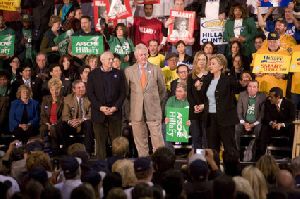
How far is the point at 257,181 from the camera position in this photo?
7988 mm

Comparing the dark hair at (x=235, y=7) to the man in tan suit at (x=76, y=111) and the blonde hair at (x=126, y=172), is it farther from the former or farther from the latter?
the blonde hair at (x=126, y=172)

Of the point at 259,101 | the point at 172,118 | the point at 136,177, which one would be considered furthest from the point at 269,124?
the point at 136,177

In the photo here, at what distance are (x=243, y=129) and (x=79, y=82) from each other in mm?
2632

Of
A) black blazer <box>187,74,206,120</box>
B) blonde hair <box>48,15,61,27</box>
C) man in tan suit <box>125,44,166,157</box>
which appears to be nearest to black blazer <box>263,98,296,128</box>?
black blazer <box>187,74,206,120</box>

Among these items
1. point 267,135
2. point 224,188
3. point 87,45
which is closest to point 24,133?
point 87,45

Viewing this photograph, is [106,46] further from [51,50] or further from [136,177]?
[136,177]

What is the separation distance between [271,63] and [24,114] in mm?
3982

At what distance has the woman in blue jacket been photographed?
43.4 ft

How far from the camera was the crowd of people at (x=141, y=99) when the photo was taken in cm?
840

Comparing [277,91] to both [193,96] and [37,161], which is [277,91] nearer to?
[193,96]

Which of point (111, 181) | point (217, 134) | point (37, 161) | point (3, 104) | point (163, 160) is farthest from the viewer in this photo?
point (3, 104)

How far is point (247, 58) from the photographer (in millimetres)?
14469

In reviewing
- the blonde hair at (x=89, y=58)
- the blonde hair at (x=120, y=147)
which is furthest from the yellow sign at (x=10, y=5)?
the blonde hair at (x=120, y=147)

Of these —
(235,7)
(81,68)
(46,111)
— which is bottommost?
(46,111)
